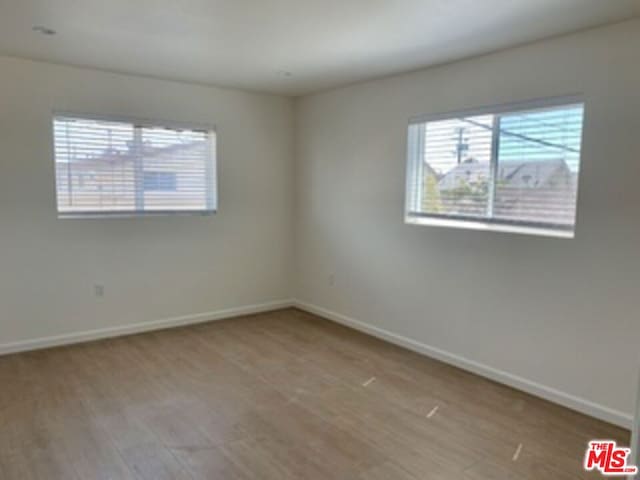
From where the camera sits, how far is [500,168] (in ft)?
11.3

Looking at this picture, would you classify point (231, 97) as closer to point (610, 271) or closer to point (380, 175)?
point (380, 175)

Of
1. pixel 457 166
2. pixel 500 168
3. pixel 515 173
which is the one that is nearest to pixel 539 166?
pixel 515 173

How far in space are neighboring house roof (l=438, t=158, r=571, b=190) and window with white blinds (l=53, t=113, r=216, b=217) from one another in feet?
8.19

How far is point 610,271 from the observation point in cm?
284

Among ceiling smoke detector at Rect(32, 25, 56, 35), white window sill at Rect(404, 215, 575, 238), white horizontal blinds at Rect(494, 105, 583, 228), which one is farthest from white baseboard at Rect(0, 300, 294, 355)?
white horizontal blinds at Rect(494, 105, 583, 228)

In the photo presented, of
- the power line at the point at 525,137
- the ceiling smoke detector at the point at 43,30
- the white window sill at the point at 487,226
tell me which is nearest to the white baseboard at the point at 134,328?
the white window sill at the point at 487,226

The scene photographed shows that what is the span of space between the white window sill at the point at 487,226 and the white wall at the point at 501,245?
0.21 feet

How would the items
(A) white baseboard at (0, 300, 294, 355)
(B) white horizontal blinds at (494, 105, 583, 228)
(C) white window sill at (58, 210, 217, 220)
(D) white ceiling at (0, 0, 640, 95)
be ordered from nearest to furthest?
(D) white ceiling at (0, 0, 640, 95), (B) white horizontal blinds at (494, 105, 583, 228), (A) white baseboard at (0, 300, 294, 355), (C) white window sill at (58, 210, 217, 220)

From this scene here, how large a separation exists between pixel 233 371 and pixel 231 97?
285cm

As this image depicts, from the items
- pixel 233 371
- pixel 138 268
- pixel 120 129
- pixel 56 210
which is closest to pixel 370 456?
pixel 233 371

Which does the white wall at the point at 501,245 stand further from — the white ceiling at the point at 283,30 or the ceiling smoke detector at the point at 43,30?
the ceiling smoke detector at the point at 43,30

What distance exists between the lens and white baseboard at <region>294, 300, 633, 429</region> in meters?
2.89

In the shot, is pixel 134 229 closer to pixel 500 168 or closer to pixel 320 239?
pixel 320 239

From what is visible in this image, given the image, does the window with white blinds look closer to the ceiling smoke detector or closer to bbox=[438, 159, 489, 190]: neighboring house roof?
the ceiling smoke detector
